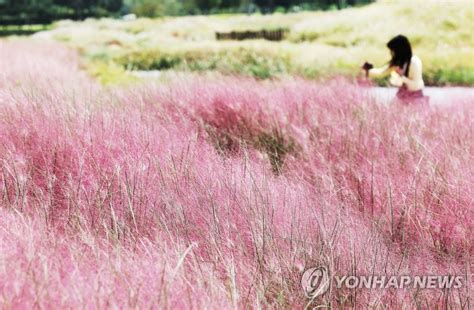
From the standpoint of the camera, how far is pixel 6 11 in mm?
44562

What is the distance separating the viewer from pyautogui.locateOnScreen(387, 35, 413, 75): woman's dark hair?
5.88 meters

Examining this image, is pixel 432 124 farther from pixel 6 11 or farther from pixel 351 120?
pixel 6 11

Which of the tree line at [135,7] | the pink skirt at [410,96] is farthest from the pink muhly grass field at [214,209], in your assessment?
the tree line at [135,7]

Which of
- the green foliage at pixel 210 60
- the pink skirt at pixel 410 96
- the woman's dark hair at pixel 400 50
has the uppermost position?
the woman's dark hair at pixel 400 50

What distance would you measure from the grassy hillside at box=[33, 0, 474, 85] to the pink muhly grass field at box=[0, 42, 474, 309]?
14.6 feet

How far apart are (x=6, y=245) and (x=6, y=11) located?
4617 cm

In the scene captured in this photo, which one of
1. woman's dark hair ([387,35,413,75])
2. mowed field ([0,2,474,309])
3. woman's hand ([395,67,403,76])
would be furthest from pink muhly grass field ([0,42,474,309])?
woman's hand ([395,67,403,76])

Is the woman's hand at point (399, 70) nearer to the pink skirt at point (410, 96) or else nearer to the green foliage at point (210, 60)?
the pink skirt at point (410, 96)

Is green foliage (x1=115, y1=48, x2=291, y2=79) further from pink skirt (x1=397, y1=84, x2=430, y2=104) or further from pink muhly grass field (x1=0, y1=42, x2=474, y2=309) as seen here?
pink muhly grass field (x1=0, y1=42, x2=474, y2=309)

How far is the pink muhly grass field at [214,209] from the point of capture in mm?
1974

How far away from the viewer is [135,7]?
151ft

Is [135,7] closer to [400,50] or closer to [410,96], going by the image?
Result: [400,50]

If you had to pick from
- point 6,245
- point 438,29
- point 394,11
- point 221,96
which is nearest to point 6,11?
point 394,11

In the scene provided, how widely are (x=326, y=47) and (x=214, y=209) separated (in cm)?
1311
